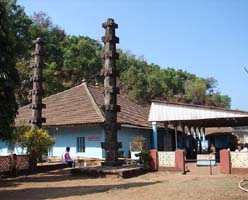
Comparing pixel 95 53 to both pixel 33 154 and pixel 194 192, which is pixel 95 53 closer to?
pixel 33 154

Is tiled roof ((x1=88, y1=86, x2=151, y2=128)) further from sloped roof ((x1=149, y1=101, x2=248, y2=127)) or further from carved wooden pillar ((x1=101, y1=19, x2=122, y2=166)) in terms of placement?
carved wooden pillar ((x1=101, y1=19, x2=122, y2=166))

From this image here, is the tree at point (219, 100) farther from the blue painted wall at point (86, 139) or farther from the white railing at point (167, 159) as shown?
the white railing at point (167, 159)

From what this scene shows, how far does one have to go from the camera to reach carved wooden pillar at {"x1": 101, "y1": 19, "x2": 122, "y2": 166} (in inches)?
863

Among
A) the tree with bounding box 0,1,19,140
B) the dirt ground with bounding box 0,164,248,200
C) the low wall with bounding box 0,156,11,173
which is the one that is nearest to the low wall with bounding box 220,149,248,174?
the dirt ground with bounding box 0,164,248,200

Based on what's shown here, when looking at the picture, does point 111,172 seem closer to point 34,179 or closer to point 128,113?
point 34,179

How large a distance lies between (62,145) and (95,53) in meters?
27.5

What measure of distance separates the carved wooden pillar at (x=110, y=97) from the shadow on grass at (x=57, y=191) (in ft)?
17.9

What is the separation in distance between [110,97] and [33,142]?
4.70 meters

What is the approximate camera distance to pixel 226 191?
13.6 meters

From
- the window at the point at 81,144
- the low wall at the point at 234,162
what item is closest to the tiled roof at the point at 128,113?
the window at the point at 81,144

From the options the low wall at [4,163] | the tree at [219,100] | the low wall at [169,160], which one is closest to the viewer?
the low wall at [4,163]

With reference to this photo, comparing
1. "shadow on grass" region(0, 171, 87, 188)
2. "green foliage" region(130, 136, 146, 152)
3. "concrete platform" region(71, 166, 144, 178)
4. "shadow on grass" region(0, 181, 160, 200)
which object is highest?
"green foliage" region(130, 136, 146, 152)

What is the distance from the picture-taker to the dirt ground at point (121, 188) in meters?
13.1

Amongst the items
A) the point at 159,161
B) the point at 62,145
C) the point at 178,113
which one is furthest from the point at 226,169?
the point at 62,145
